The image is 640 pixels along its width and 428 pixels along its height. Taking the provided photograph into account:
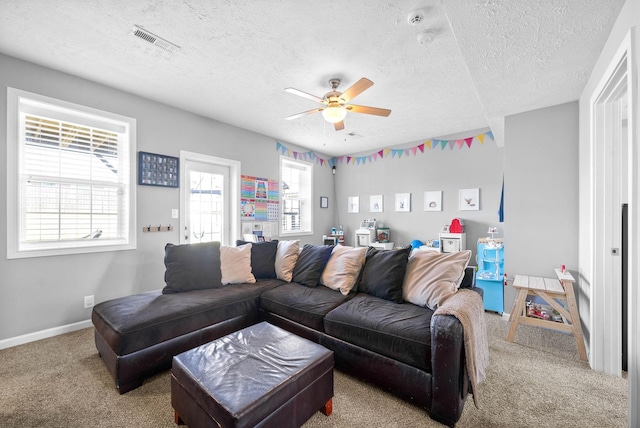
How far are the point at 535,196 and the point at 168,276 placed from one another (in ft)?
12.6

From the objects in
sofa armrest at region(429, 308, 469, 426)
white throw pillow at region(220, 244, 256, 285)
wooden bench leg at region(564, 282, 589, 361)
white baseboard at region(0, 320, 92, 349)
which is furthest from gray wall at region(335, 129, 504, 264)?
white baseboard at region(0, 320, 92, 349)

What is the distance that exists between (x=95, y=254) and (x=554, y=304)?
4502 millimetres

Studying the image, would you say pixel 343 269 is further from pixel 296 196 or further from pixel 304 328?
pixel 296 196

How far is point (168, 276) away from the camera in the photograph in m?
2.59

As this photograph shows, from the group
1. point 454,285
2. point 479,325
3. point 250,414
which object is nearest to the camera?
point 250,414

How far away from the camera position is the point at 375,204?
18.4 ft

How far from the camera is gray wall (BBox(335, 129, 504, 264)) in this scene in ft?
14.3

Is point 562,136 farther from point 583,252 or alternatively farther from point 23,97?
point 23,97

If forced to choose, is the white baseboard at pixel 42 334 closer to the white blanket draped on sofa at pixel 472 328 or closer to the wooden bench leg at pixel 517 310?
the white blanket draped on sofa at pixel 472 328

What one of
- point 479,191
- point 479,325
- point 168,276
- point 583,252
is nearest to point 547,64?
point 583,252

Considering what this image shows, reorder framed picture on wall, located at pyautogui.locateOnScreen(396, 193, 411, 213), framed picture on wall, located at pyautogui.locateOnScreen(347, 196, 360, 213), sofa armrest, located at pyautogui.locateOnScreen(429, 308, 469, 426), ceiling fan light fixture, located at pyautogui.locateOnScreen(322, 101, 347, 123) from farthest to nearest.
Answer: framed picture on wall, located at pyautogui.locateOnScreen(347, 196, 360, 213), framed picture on wall, located at pyautogui.locateOnScreen(396, 193, 411, 213), ceiling fan light fixture, located at pyautogui.locateOnScreen(322, 101, 347, 123), sofa armrest, located at pyautogui.locateOnScreen(429, 308, 469, 426)

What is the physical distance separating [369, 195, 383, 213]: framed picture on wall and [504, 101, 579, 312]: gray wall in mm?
2587

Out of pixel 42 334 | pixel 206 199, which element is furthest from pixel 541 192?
pixel 42 334

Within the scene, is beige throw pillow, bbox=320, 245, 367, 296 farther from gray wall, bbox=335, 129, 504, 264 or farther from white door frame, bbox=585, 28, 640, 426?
gray wall, bbox=335, 129, 504, 264
